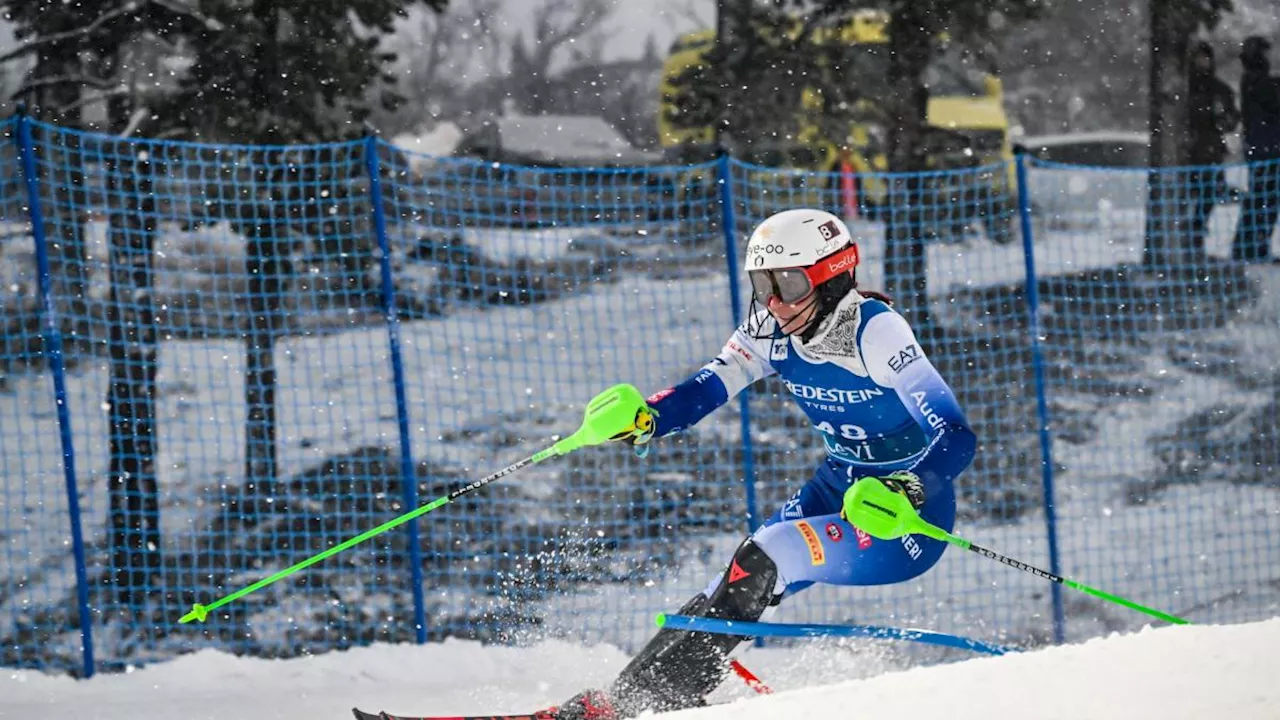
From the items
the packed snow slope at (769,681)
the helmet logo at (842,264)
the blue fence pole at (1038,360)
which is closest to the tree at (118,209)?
the packed snow slope at (769,681)

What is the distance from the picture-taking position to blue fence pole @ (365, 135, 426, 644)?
6.55 meters

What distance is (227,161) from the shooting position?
29.1 feet

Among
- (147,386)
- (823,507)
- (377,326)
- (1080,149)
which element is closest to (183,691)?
(147,386)

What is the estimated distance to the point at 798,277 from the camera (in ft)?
15.4

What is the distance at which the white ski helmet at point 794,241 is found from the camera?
15.4 ft

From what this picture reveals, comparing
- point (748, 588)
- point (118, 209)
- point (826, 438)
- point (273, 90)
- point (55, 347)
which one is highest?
point (273, 90)

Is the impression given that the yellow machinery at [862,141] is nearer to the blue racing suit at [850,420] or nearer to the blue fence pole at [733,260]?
the blue fence pole at [733,260]

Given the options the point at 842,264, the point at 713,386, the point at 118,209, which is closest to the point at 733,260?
the point at 713,386

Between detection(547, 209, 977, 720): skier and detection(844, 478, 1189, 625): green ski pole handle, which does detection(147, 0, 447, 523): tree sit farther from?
detection(844, 478, 1189, 625): green ski pole handle

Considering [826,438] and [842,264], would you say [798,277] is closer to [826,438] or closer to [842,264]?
[842,264]

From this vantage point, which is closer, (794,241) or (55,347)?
(794,241)

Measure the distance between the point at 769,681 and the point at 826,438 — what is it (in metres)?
1.97

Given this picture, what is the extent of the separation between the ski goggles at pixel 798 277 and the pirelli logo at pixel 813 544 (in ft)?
2.53

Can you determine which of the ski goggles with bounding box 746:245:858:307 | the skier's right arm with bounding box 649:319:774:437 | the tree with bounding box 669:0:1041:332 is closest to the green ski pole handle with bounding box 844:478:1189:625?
the ski goggles with bounding box 746:245:858:307
